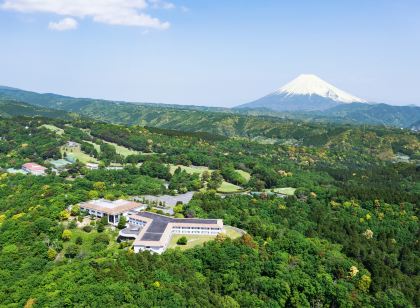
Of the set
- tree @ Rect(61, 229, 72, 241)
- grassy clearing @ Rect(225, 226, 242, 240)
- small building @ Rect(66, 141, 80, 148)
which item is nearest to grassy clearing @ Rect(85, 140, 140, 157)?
small building @ Rect(66, 141, 80, 148)

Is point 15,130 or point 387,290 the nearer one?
point 387,290

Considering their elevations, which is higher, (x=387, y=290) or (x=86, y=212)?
(x=86, y=212)

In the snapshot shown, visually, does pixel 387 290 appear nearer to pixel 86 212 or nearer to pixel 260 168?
pixel 86 212

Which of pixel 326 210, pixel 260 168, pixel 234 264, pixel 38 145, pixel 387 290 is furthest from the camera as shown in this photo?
pixel 38 145

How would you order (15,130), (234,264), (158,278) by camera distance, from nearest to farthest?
(158,278) < (234,264) < (15,130)

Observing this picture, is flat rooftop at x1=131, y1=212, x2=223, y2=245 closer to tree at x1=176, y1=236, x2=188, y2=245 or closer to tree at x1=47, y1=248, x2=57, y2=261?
tree at x1=176, y1=236, x2=188, y2=245

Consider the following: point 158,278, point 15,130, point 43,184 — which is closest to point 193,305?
point 158,278

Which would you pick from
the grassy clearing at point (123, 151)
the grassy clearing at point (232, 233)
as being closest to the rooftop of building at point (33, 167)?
the grassy clearing at point (123, 151)
